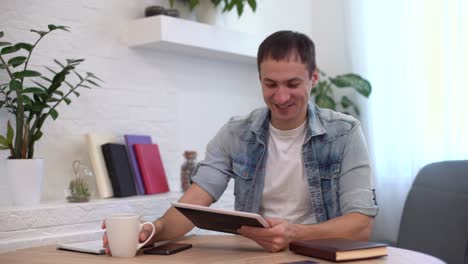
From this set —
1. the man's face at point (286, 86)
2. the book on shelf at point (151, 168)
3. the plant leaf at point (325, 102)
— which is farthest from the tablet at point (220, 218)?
the plant leaf at point (325, 102)

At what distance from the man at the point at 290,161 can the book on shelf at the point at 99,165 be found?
3.20 feet

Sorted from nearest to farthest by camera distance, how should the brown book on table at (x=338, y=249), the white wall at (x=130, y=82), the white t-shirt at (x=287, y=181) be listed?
the brown book on table at (x=338, y=249) < the white t-shirt at (x=287, y=181) < the white wall at (x=130, y=82)

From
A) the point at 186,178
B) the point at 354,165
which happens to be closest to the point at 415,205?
the point at 354,165

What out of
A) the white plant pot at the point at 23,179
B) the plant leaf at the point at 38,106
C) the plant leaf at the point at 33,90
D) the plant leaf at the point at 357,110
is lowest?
the white plant pot at the point at 23,179

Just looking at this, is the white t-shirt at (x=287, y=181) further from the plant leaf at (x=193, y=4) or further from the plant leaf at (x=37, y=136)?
the plant leaf at (x=193, y=4)

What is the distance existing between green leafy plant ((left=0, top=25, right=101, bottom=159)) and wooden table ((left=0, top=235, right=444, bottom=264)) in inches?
36.0

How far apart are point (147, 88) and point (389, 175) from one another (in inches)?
61.7

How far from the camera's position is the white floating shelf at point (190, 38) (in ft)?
10.1

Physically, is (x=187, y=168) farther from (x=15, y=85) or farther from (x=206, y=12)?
(x=15, y=85)

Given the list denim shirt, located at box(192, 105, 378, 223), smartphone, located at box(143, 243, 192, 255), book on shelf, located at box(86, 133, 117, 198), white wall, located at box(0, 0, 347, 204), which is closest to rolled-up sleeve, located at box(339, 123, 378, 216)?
denim shirt, located at box(192, 105, 378, 223)

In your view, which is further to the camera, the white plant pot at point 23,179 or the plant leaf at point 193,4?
the plant leaf at point 193,4

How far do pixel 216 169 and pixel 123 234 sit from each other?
1.86 ft

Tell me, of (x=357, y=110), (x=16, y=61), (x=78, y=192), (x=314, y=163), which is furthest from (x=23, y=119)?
(x=357, y=110)

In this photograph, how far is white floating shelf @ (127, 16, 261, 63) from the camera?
10.1 feet
